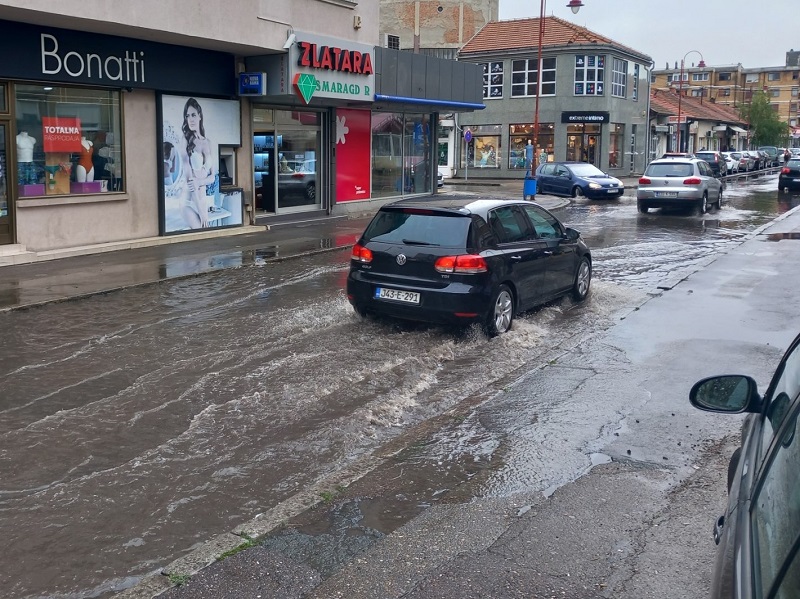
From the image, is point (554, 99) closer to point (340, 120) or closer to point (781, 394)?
point (340, 120)

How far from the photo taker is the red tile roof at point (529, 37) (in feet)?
156

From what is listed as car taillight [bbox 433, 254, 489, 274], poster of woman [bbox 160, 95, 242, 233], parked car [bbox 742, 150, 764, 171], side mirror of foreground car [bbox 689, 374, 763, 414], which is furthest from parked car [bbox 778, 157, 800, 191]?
side mirror of foreground car [bbox 689, 374, 763, 414]

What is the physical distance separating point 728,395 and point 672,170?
25.1 metres

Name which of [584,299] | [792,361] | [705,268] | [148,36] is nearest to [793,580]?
[792,361]

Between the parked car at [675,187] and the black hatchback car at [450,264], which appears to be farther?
the parked car at [675,187]

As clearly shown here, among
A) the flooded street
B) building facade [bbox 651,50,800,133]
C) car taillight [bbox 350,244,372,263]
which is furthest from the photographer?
building facade [bbox 651,50,800,133]

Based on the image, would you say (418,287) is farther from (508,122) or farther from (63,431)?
(508,122)

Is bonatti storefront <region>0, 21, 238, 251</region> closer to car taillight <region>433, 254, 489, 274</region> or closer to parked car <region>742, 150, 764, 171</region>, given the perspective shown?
car taillight <region>433, 254, 489, 274</region>

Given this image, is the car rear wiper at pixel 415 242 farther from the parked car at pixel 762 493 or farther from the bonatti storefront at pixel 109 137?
the bonatti storefront at pixel 109 137

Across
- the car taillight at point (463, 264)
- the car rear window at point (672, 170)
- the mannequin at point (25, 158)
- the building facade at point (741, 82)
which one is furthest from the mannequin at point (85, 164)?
the building facade at point (741, 82)

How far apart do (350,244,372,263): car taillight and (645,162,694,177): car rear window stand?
62.1ft

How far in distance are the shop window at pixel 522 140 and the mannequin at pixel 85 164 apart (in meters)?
35.3

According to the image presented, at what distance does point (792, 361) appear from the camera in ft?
10.4

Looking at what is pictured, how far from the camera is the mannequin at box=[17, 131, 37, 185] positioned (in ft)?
49.2
